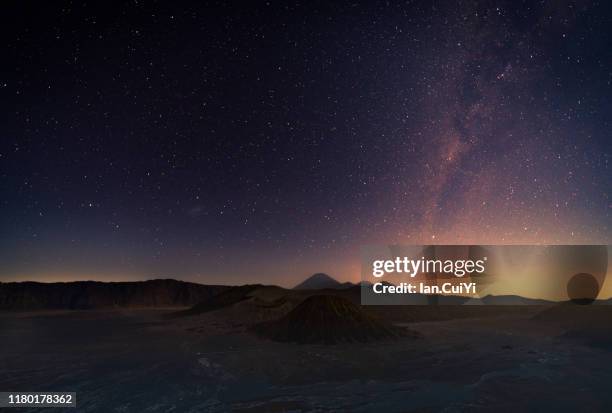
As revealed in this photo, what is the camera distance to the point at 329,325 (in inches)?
1652

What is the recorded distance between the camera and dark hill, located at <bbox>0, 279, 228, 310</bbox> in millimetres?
138250

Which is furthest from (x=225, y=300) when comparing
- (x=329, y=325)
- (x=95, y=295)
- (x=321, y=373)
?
(x=95, y=295)

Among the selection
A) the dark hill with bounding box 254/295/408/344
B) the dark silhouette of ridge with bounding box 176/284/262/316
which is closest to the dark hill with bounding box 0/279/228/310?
the dark silhouette of ridge with bounding box 176/284/262/316

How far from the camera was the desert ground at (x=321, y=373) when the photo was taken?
19.3m

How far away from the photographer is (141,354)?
35.6m

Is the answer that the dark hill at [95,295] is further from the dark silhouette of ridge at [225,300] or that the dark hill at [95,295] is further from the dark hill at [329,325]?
the dark hill at [329,325]

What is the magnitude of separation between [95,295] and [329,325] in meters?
131

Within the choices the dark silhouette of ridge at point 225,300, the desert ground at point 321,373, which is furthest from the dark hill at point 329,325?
the dark silhouette of ridge at point 225,300

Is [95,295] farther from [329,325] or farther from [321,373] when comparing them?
[321,373]

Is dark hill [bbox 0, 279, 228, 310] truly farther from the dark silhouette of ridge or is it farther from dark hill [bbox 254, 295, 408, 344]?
dark hill [bbox 254, 295, 408, 344]

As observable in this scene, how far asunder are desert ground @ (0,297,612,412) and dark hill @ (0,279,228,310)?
109 meters

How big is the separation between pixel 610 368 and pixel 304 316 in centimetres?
2574

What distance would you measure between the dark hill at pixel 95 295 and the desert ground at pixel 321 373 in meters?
109

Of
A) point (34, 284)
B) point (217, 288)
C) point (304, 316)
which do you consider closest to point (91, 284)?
point (34, 284)
